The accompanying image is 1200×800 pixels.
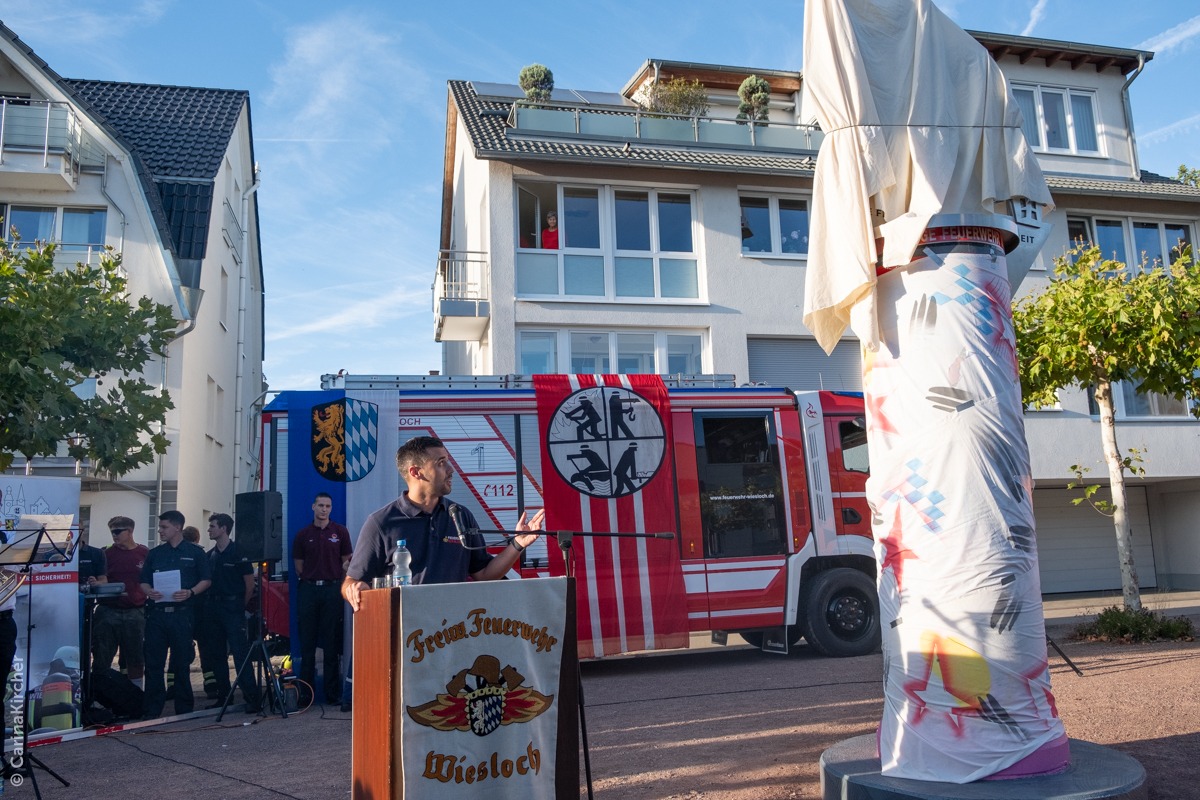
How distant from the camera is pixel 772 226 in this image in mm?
19703

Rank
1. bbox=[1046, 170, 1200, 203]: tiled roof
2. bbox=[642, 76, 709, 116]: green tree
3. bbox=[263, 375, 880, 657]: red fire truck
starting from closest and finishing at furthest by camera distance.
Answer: bbox=[263, 375, 880, 657]: red fire truck → bbox=[1046, 170, 1200, 203]: tiled roof → bbox=[642, 76, 709, 116]: green tree

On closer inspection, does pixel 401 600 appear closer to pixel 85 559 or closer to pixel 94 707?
pixel 94 707

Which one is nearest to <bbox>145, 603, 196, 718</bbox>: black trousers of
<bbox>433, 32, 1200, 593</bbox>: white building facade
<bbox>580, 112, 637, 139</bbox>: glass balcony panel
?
<bbox>433, 32, 1200, 593</bbox>: white building facade

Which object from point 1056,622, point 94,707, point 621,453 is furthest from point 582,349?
point 94,707

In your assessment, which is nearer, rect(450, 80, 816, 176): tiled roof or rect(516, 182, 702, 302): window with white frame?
rect(450, 80, 816, 176): tiled roof

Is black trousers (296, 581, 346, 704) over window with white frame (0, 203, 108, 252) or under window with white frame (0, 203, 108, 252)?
under

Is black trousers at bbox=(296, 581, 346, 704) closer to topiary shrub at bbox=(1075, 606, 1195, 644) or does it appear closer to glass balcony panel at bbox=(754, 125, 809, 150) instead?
topiary shrub at bbox=(1075, 606, 1195, 644)

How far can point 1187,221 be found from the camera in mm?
22297

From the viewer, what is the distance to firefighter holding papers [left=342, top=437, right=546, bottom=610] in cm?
485

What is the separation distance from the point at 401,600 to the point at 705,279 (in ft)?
50.5

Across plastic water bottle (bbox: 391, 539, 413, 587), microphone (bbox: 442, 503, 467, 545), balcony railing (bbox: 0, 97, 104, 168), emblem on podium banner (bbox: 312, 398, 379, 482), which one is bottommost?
plastic water bottle (bbox: 391, 539, 413, 587)

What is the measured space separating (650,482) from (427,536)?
634 centimetres

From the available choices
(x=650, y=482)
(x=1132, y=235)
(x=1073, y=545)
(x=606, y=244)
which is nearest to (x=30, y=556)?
(x=650, y=482)

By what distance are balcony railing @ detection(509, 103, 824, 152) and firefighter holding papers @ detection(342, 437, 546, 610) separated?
1521 cm
